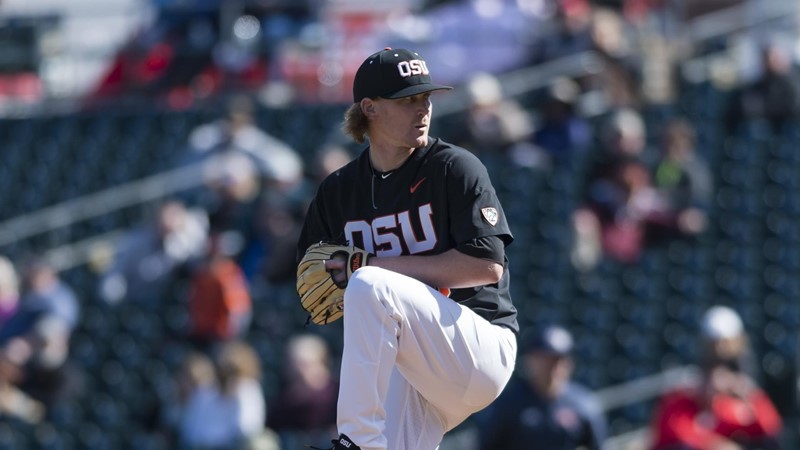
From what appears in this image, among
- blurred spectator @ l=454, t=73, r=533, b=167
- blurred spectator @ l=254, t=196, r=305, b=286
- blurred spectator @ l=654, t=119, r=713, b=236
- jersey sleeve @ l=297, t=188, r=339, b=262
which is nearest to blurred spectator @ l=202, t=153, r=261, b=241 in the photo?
blurred spectator @ l=254, t=196, r=305, b=286

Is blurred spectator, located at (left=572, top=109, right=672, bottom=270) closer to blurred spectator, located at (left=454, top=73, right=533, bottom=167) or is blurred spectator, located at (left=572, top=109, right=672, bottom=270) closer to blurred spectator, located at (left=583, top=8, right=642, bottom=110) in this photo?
blurred spectator, located at (left=454, top=73, right=533, bottom=167)

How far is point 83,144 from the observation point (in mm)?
12969

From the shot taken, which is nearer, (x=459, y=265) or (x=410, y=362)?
(x=459, y=265)

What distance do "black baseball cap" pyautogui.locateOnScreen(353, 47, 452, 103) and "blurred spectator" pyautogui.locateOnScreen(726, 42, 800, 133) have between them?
6.49 m

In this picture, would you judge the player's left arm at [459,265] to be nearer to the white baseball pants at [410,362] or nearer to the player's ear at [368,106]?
the white baseball pants at [410,362]

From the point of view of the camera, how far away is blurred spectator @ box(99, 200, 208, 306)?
416 inches

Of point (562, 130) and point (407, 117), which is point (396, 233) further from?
point (562, 130)

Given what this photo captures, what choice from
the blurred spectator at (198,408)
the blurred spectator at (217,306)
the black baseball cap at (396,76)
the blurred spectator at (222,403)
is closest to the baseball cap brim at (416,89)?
the black baseball cap at (396,76)

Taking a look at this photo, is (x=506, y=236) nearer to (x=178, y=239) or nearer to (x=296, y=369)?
(x=296, y=369)

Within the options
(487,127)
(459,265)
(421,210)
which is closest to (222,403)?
(487,127)

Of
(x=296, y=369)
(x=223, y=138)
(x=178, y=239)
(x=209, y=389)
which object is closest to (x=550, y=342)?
(x=296, y=369)

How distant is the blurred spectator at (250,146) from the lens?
10.9 m

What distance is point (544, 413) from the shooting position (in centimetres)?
750

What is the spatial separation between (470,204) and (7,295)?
21.2 feet
